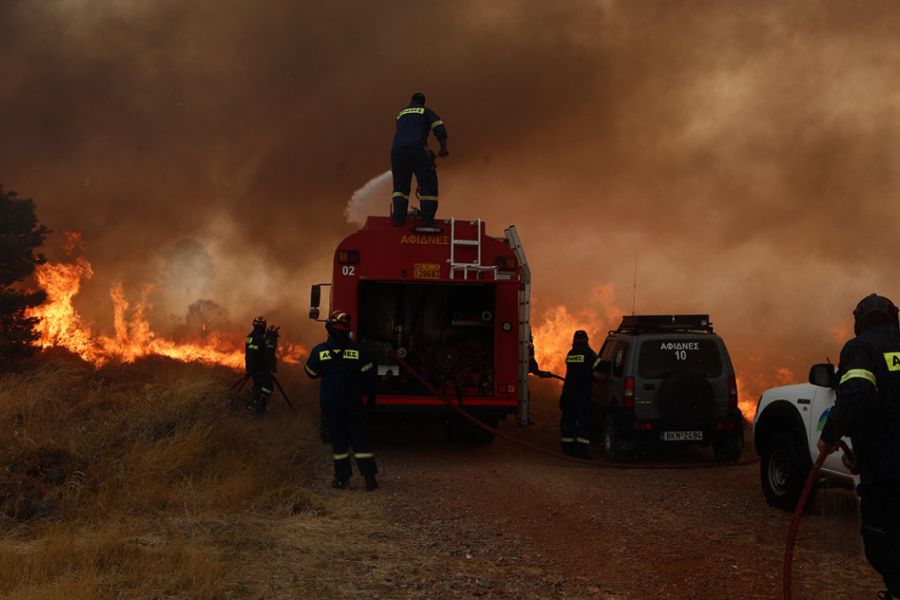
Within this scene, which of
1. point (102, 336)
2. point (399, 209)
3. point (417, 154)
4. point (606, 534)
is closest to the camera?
point (606, 534)

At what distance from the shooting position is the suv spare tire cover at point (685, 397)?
356 inches

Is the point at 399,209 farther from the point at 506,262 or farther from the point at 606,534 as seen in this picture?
the point at 606,534

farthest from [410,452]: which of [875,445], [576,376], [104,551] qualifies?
[875,445]

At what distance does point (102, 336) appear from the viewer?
2195 centimetres

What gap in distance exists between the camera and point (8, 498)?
5.76m

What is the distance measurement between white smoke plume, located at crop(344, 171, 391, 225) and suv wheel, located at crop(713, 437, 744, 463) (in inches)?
451

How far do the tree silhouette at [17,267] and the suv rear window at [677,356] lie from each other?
14656mm

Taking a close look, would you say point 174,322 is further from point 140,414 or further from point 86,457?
point 86,457

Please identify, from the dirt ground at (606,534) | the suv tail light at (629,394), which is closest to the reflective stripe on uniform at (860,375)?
the dirt ground at (606,534)

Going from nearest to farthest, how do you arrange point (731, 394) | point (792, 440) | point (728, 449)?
point (792, 440) < point (731, 394) < point (728, 449)

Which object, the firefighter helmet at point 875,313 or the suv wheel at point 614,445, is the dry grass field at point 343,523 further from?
the firefighter helmet at point 875,313

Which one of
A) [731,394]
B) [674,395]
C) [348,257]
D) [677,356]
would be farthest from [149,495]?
[731,394]

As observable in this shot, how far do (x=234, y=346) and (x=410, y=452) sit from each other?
1435cm

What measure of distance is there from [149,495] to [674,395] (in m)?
5.99
